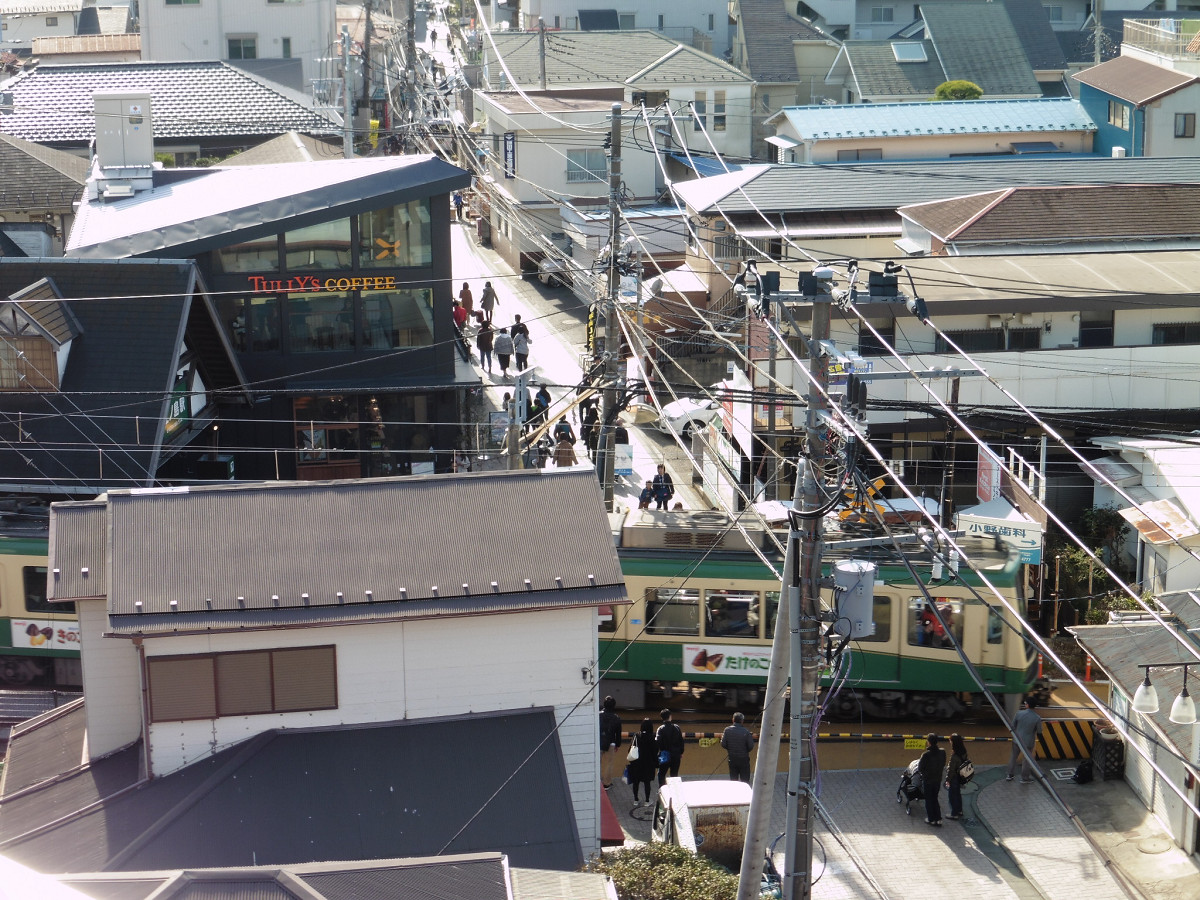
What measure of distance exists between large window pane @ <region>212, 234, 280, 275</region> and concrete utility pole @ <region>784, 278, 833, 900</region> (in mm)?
14773

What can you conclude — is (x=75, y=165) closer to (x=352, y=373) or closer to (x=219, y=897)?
(x=352, y=373)

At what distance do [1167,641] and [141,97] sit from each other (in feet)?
66.4

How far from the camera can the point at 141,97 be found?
27.4 m

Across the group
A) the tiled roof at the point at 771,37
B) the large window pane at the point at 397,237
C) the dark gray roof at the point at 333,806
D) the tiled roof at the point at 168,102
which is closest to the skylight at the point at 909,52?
the tiled roof at the point at 771,37

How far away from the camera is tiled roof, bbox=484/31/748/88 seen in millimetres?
51719

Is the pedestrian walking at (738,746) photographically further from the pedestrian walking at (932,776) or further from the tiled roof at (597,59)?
the tiled roof at (597,59)

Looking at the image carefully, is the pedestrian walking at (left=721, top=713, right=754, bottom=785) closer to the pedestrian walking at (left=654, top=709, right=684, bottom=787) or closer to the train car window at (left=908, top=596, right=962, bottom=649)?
the pedestrian walking at (left=654, top=709, right=684, bottom=787)

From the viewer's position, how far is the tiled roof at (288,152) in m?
35.3

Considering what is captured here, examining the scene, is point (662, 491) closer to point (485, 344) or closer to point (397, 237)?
point (397, 237)

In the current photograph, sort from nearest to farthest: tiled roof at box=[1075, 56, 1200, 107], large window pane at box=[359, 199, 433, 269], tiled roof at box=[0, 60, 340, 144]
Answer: large window pane at box=[359, 199, 433, 269]
tiled roof at box=[0, 60, 340, 144]
tiled roof at box=[1075, 56, 1200, 107]

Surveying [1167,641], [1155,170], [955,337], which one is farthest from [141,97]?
[1155,170]

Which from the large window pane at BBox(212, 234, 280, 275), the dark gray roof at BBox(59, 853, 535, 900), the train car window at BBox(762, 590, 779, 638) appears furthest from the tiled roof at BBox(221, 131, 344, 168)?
the dark gray roof at BBox(59, 853, 535, 900)

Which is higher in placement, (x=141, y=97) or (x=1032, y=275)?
(x=141, y=97)

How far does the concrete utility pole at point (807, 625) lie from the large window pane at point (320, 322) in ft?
48.9
